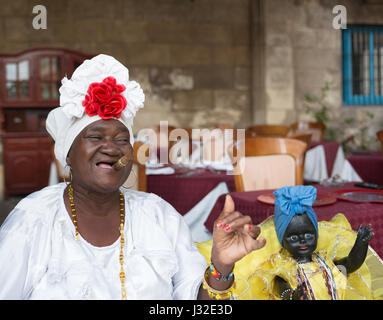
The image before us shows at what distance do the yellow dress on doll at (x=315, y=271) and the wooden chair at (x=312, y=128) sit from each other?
19.7ft

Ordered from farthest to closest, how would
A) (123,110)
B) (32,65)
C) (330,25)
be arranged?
(330,25) < (32,65) < (123,110)

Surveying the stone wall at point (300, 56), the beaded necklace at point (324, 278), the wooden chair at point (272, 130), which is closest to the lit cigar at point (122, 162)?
the beaded necklace at point (324, 278)

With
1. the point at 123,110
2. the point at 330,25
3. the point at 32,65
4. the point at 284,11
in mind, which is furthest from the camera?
the point at 330,25

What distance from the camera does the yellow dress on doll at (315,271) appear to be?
4.44ft

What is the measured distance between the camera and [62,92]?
46.9 inches

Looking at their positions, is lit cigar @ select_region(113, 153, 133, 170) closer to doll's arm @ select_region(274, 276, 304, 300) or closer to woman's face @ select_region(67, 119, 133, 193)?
woman's face @ select_region(67, 119, 133, 193)

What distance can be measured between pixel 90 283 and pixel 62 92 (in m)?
0.55

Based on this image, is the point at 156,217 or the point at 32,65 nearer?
the point at 156,217

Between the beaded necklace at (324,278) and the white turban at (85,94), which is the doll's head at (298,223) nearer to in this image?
the beaded necklace at (324,278)

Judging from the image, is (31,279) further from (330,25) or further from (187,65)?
(330,25)

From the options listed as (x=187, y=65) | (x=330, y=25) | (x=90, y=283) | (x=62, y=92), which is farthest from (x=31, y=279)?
(x=330, y=25)

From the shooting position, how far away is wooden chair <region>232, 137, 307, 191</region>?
2.97 m

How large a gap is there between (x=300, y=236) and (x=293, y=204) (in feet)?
0.35

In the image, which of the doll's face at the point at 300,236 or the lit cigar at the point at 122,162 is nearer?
the lit cigar at the point at 122,162
